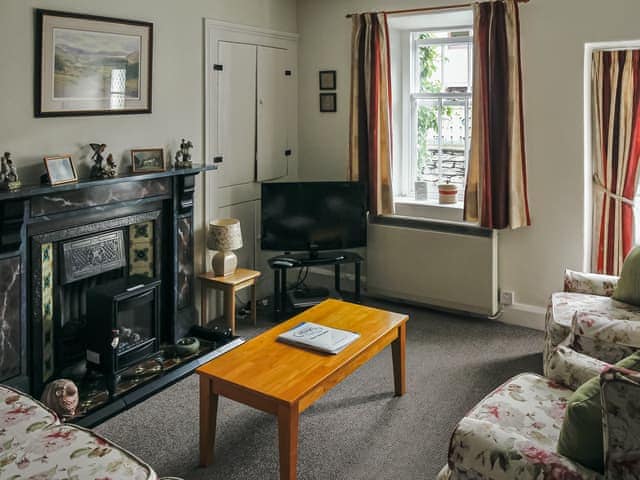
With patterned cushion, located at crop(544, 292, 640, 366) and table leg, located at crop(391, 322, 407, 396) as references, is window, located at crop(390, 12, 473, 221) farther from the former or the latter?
table leg, located at crop(391, 322, 407, 396)

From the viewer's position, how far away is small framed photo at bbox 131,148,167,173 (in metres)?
3.87

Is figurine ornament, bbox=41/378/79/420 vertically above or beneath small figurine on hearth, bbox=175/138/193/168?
beneath

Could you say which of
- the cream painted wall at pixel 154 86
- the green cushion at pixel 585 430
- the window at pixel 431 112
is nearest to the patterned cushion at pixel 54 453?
the green cushion at pixel 585 430

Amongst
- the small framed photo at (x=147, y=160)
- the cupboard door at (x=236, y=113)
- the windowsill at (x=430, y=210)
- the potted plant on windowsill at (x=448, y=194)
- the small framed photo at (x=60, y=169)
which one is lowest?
the windowsill at (x=430, y=210)

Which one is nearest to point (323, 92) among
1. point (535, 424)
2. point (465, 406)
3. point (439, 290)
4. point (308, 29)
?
point (308, 29)

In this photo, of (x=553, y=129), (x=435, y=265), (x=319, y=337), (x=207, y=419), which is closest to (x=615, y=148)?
(x=553, y=129)

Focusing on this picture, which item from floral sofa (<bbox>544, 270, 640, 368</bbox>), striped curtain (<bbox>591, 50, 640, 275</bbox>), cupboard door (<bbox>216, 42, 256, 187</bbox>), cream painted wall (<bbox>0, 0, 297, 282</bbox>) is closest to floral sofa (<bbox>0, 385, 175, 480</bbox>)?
cream painted wall (<bbox>0, 0, 297, 282</bbox>)

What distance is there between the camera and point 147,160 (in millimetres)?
3943

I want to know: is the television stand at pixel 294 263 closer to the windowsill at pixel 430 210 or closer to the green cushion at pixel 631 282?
the windowsill at pixel 430 210

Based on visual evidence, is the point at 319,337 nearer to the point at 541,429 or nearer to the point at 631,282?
the point at 541,429

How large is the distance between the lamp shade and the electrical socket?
6.46 ft

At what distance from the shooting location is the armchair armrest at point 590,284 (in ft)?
12.1

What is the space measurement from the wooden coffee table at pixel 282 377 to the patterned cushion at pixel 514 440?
25.8 inches

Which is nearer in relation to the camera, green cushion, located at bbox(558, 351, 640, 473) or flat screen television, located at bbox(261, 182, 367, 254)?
green cushion, located at bbox(558, 351, 640, 473)
